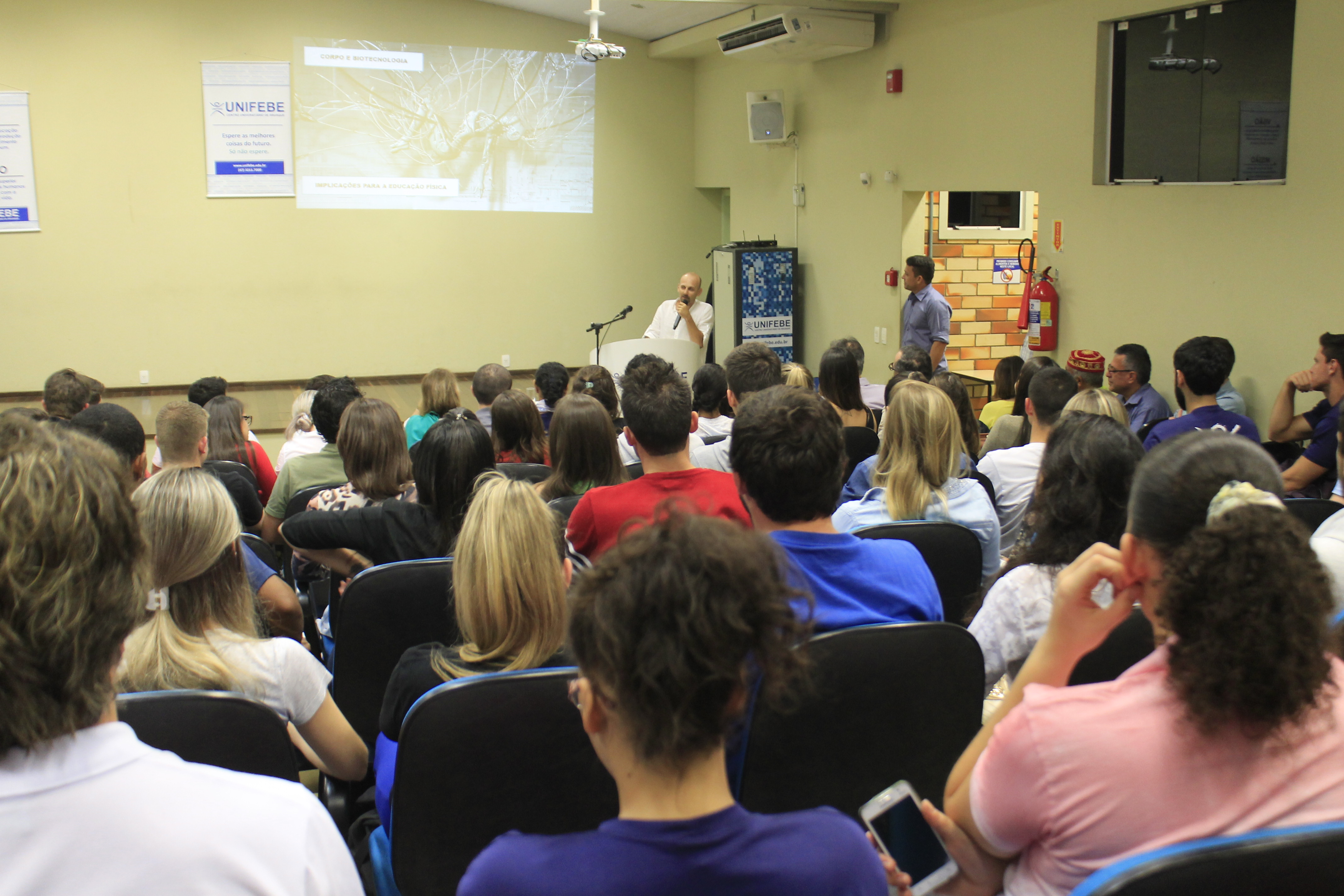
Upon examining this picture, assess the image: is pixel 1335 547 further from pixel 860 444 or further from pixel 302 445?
pixel 302 445

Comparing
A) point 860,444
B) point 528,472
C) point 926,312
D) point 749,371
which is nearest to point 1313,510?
point 860,444

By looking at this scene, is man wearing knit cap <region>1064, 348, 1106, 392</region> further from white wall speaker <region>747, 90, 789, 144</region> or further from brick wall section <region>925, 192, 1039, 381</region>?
white wall speaker <region>747, 90, 789, 144</region>

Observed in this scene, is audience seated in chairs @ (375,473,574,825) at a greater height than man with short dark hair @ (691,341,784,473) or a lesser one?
lesser

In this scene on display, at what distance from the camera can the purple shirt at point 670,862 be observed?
0.84 m

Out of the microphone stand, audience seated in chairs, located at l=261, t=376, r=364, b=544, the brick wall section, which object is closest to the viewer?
audience seated in chairs, located at l=261, t=376, r=364, b=544

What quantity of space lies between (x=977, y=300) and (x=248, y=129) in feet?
20.6

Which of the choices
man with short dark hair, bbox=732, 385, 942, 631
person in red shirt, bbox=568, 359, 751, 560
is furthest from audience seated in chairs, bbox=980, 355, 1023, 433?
man with short dark hair, bbox=732, 385, 942, 631

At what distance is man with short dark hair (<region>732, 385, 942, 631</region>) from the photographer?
5.54ft

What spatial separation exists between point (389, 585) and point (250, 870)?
1270 mm

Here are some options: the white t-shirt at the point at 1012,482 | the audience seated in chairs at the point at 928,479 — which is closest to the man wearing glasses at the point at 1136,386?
the white t-shirt at the point at 1012,482

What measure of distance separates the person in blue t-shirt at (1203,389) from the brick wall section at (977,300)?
352 centimetres

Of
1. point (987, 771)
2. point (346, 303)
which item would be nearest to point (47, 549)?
point (987, 771)

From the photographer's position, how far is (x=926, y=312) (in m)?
6.95

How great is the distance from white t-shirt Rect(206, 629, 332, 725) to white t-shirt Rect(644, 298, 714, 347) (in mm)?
6912
